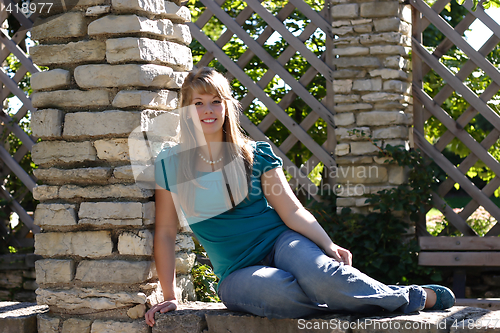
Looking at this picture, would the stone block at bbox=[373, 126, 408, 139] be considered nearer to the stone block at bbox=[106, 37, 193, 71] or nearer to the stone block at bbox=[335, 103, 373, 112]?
the stone block at bbox=[335, 103, 373, 112]

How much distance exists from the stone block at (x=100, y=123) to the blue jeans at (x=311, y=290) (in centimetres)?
75

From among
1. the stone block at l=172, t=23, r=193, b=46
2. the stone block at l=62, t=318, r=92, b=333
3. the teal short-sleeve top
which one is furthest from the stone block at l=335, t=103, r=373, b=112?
the stone block at l=62, t=318, r=92, b=333

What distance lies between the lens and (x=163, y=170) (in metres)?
2.01

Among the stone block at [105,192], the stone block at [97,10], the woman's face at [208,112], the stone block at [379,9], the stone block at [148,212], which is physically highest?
the stone block at [379,9]

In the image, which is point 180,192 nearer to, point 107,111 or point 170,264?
point 170,264

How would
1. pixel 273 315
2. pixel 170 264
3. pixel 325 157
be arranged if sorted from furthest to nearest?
1. pixel 325 157
2. pixel 170 264
3. pixel 273 315

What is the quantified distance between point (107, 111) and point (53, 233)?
0.56 metres

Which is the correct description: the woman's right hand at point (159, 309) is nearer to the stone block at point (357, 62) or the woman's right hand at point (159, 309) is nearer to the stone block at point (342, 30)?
the stone block at point (357, 62)

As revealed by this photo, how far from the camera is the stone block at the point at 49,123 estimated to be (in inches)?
82.0

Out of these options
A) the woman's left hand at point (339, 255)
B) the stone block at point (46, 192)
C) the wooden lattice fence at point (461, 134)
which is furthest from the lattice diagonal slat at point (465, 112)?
the stone block at point (46, 192)

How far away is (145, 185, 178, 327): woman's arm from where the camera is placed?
197 centimetres

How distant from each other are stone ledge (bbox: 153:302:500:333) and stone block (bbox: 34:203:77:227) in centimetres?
53

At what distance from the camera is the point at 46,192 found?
6.87 feet

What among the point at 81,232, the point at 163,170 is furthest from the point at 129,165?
the point at 81,232
